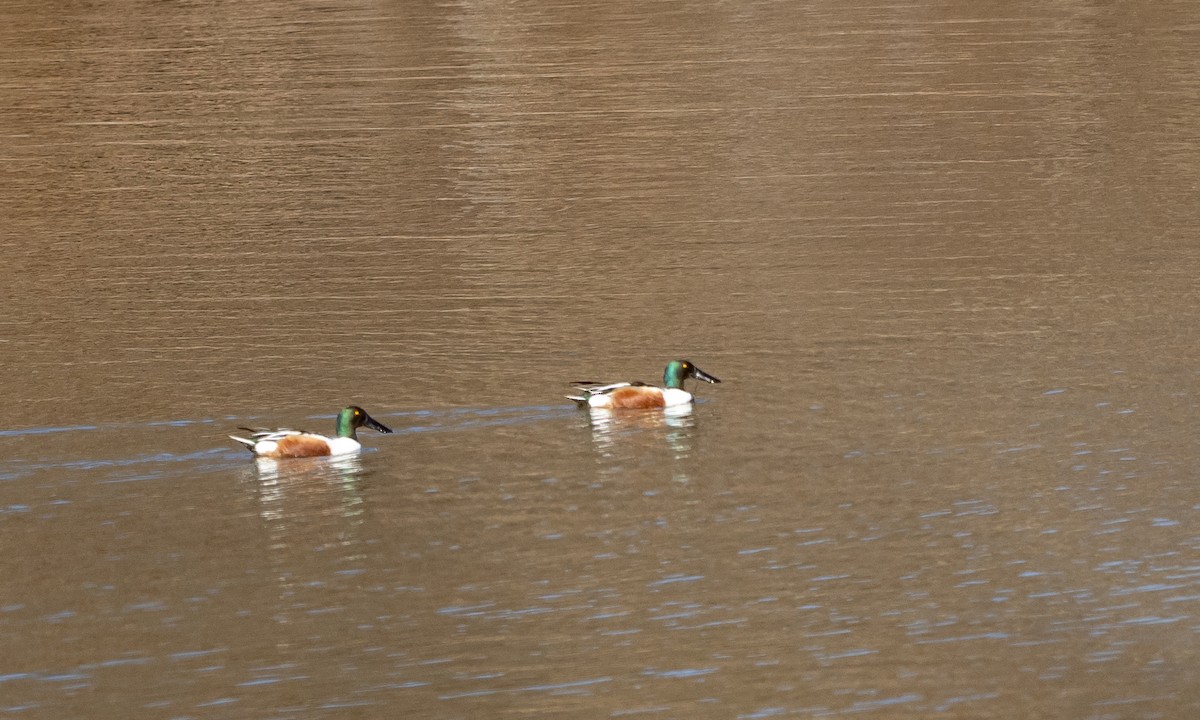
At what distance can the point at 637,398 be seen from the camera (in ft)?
60.1

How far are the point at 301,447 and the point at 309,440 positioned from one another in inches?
3.4

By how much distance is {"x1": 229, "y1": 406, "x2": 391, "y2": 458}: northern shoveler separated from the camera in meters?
16.8

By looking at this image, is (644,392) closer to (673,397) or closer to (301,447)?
(673,397)

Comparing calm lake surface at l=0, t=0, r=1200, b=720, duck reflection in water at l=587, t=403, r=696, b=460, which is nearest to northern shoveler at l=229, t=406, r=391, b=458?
calm lake surface at l=0, t=0, r=1200, b=720

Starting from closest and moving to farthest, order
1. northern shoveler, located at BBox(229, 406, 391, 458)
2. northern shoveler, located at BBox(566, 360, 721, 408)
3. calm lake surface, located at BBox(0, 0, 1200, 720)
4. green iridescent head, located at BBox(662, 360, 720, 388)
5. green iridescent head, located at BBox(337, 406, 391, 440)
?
calm lake surface, located at BBox(0, 0, 1200, 720) < northern shoveler, located at BBox(229, 406, 391, 458) < green iridescent head, located at BBox(337, 406, 391, 440) < northern shoveler, located at BBox(566, 360, 721, 408) < green iridescent head, located at BBox(662, 360, 720, 388)

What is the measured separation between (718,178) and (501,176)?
311 centimetres

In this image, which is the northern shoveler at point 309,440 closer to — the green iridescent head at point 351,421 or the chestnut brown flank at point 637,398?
the green iridescent head at point 351,421

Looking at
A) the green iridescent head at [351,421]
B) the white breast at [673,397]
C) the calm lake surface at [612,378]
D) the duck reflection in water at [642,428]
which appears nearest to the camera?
the calm lake surface at [612,378]

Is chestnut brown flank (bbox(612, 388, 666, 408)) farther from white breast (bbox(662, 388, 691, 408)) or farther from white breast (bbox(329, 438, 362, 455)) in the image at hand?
white breast (bbox(329, 438, 362, 455))

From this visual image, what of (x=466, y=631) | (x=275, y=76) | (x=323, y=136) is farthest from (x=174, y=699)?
(x=275, y=76)

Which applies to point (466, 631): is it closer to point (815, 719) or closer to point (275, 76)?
point (815, 719)

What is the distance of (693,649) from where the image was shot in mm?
12633

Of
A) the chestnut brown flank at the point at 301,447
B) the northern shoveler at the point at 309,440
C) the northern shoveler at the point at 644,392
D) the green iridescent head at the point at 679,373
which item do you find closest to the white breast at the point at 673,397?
the northern shoveler at the point at 644,392

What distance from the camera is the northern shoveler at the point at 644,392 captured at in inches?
712
